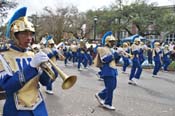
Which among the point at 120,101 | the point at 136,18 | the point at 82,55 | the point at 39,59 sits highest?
the point at 39,59

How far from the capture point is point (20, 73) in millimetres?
3369

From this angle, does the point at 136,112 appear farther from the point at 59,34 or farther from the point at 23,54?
the point at 59,34

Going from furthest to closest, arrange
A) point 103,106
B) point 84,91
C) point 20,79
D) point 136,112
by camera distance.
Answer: point 84,91
point 103,106
point 136,112
point 20,79

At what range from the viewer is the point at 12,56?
3621 mm

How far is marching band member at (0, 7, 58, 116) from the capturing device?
3.45 meters

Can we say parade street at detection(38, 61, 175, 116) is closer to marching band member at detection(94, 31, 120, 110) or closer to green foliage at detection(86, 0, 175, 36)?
marching band member at detection(94, 31, 120, 110)

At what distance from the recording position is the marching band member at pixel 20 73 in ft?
11.3

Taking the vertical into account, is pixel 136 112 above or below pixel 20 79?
below

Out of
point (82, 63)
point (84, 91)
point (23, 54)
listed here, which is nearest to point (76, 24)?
point (82, 63)

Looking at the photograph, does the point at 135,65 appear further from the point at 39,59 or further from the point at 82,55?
the point at 39,59

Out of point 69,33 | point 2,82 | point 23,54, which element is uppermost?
point 23,54

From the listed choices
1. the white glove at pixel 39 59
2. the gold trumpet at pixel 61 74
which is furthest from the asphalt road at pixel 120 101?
the white glove at pixel 39 59

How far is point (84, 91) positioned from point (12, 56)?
26.2 feet

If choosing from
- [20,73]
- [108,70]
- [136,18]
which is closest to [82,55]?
[108,70]
